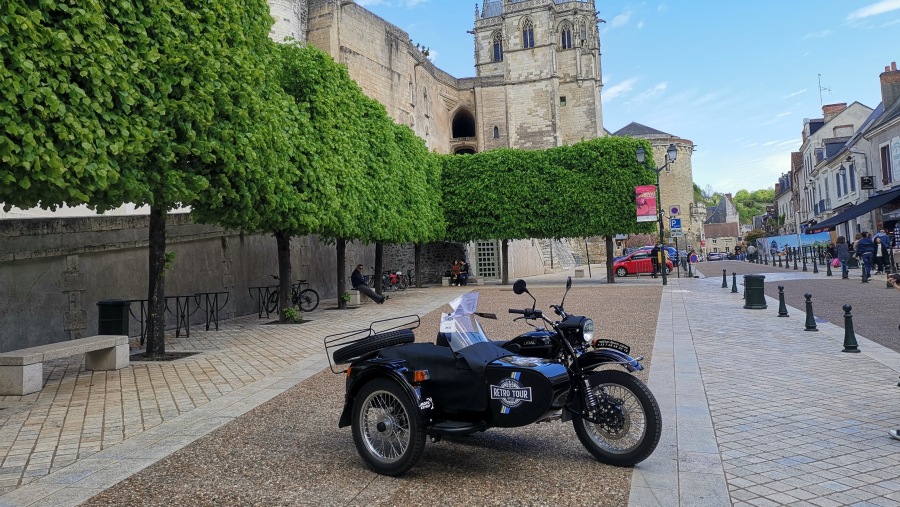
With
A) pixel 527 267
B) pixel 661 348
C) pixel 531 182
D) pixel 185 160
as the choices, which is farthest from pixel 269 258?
pixel 527 267

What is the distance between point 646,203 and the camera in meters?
24.8

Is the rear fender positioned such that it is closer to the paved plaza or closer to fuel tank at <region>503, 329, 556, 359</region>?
fuel tank at <region>503, 329, 556, 359</region>

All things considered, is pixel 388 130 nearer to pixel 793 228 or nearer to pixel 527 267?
pixel 527 267

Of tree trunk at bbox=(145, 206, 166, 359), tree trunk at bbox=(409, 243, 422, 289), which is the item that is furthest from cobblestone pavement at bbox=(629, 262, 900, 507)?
tree trunk at bbox=(409, 243, 422, 289)

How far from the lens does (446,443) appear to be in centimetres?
500

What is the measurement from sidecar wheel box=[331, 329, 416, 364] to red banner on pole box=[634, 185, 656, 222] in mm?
21816

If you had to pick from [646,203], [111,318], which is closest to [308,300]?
[111,318]

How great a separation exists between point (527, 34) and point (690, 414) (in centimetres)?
5610

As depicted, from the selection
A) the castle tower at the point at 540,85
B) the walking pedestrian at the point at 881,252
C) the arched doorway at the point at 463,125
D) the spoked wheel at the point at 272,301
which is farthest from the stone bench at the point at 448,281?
the arched doorway at the point at 463,125

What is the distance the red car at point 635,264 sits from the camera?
103 feet

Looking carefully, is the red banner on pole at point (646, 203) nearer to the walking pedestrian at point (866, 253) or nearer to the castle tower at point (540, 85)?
the walking pedestrian at point (866, 253)

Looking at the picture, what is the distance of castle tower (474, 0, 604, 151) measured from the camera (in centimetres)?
5491

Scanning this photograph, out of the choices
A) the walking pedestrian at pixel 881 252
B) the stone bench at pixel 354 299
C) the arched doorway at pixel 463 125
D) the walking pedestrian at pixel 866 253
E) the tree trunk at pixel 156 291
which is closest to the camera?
the tree trunk at pixel 156 291

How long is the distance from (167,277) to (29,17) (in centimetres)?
933
